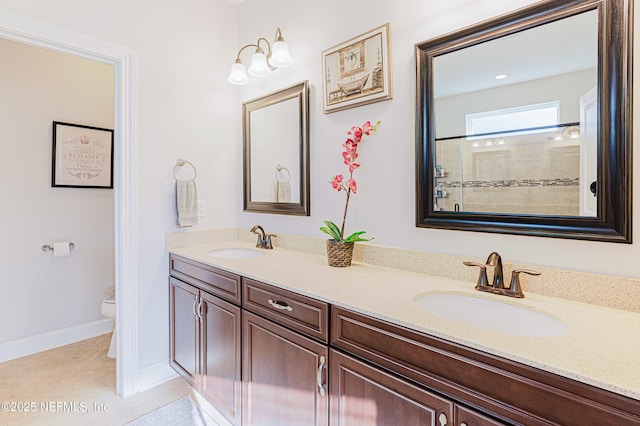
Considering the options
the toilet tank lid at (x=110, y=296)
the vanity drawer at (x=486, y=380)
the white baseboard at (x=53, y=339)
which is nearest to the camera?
the vanity drawer at (x=486, y=380)

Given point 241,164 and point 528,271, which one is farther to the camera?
point 241,164

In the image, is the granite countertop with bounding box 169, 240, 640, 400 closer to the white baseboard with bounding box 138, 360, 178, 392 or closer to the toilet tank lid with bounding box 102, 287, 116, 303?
the white baseboard with bounding box 138, 360, 178, 392

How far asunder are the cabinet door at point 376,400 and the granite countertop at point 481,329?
0.19 metres

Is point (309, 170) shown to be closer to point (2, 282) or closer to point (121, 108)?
point (121, 108)

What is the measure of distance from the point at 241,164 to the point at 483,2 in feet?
6.03

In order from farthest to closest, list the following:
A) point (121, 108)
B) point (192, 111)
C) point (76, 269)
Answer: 1. point (76, 269)
2. point (192, 111)
3. point (121, 108)

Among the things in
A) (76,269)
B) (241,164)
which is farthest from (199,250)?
(76,269)

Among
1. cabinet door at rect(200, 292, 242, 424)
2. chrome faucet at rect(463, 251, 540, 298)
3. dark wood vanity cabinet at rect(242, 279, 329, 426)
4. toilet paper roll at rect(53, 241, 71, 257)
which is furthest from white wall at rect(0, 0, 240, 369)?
chrome faucet at rect(463, 251, 540, 298)

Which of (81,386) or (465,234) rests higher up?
(465,234)

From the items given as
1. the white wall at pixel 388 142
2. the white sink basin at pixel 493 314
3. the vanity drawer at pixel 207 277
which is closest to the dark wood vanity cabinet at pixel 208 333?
the vanity drawer at pixel 207 277

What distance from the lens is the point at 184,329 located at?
205 centimetres

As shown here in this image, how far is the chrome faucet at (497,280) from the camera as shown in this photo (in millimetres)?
1211

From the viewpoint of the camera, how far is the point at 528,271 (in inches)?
47.1

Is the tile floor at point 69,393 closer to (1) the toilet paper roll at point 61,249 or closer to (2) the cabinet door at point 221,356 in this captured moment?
(2) the cabinet door at point 221,356
